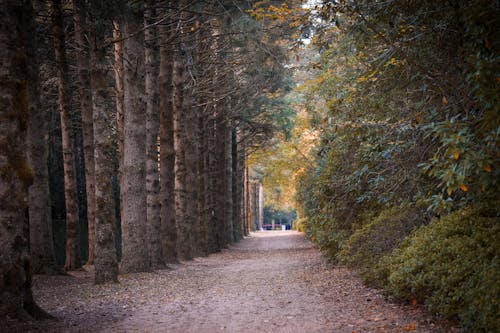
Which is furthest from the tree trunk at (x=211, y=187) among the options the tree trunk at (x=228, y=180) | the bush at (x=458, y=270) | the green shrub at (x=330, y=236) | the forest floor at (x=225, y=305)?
the bush at (x=458, y=270)

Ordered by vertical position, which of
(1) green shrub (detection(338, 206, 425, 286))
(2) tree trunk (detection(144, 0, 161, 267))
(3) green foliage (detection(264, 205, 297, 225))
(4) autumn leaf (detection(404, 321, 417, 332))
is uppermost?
(2) tree trunk (detection(144, 0, 161, 267))

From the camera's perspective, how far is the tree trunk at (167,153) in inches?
659

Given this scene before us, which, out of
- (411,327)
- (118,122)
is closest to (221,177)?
(118,122)

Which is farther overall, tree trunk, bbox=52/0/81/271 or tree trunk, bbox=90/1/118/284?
tree trunk, bbox=52/0/81/271

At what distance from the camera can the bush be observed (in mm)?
5219

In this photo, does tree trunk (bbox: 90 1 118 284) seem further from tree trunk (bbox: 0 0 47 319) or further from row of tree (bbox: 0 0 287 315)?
tree trunk (bbox: 0 0 47 319)

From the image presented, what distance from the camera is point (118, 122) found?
17594mm

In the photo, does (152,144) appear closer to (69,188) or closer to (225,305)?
(69,188)

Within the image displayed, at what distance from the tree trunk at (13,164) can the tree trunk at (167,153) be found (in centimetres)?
961

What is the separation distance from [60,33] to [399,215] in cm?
1005

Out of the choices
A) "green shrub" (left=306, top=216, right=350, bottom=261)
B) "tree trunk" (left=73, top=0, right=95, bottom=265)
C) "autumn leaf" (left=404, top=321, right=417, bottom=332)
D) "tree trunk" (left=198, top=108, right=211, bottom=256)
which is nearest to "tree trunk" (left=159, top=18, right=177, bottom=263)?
"tree trunk" (left=73, top=0, right=95, bottom=265)

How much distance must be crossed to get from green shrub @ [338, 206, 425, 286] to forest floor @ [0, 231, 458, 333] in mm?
422

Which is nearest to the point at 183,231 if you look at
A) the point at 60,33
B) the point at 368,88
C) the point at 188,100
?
the point at 188,100

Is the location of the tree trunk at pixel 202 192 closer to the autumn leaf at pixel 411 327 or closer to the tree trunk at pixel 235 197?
the tree trunk at pixel 235 197
